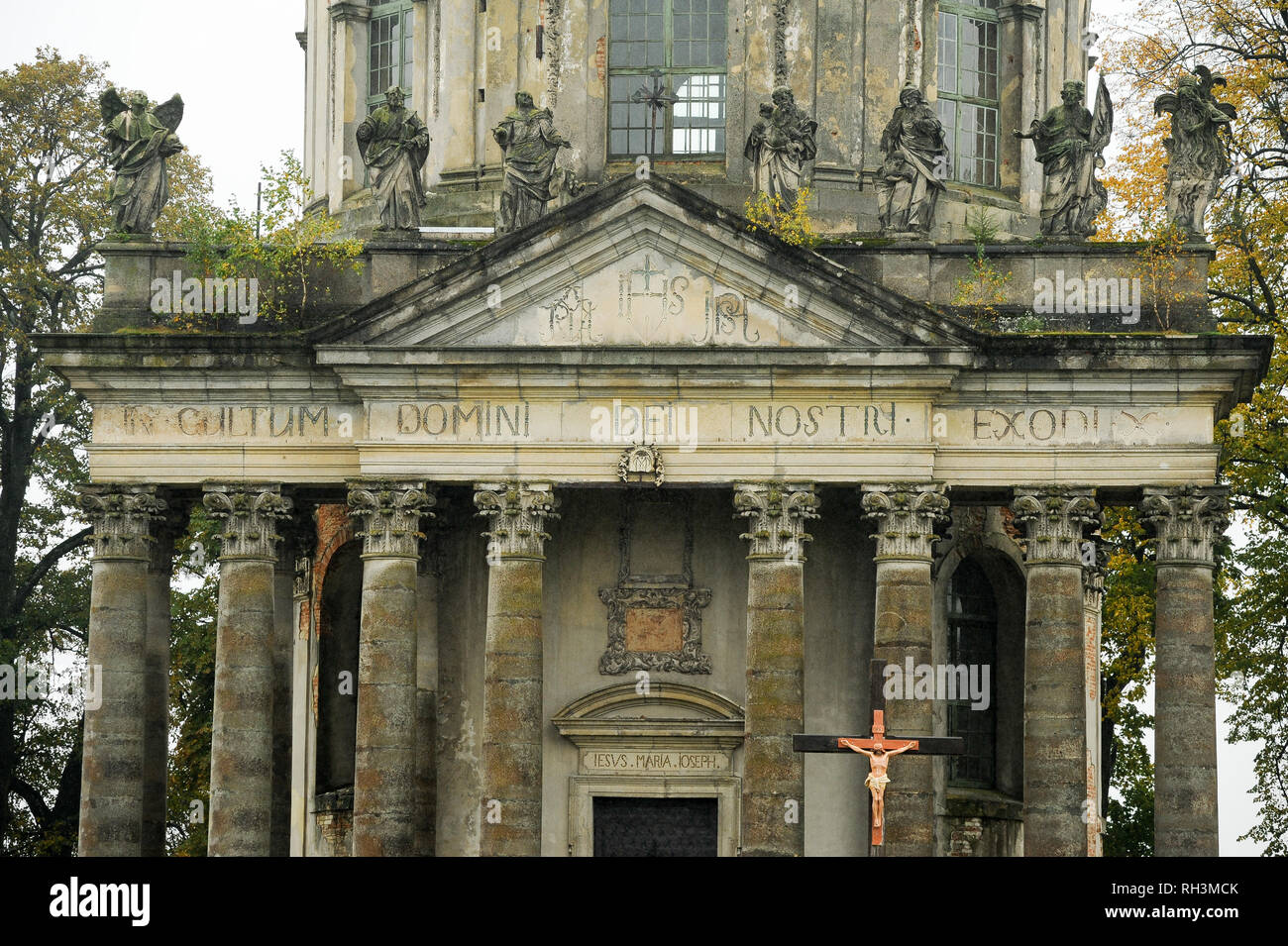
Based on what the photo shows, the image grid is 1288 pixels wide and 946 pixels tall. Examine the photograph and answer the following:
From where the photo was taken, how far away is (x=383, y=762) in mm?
37625

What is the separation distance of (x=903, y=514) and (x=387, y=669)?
757 cm

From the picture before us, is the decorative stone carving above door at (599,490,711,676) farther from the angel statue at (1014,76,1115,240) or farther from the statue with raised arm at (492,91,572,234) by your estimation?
the angel statue at (1014,76,1115,240)

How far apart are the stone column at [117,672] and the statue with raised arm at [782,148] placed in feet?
33.0

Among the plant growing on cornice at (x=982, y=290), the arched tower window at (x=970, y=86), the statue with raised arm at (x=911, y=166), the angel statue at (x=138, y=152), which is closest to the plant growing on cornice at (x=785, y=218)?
the statue with raised arm at (x=911, y=166)

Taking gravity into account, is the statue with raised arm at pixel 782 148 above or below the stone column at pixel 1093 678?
above

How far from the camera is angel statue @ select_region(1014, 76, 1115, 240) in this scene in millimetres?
39531

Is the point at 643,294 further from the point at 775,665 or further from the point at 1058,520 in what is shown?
the point at 1058,520

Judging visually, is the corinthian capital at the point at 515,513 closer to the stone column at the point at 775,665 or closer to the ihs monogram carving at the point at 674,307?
the ihs monogram carving at the point at 674,307

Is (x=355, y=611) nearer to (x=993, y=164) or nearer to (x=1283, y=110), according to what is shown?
(x=993, y=164)

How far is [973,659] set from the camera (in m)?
42.8

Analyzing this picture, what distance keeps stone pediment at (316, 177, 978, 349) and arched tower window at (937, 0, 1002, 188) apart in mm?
8421

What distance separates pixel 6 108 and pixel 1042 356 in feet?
85.6

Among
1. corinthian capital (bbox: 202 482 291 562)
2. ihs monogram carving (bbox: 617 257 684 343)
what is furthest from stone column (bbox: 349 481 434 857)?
ihs monogram carving (bbox: 617 257 684 343)

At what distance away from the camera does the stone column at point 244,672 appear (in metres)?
38.1
